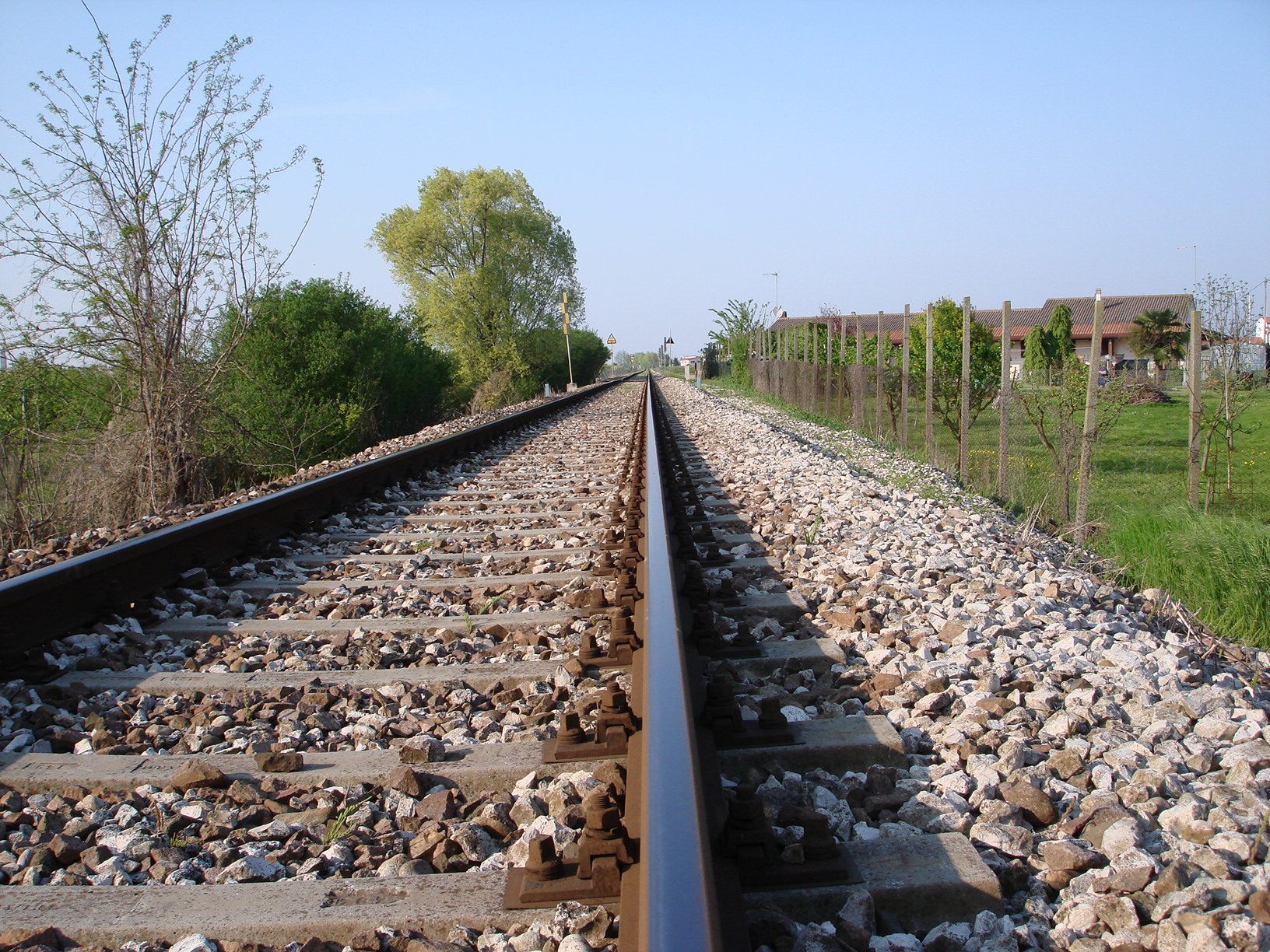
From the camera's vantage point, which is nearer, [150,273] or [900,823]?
[900,823]

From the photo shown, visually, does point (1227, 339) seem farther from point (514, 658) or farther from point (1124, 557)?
point (514, 658)

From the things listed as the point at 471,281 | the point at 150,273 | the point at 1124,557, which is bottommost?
the point at 1124,557

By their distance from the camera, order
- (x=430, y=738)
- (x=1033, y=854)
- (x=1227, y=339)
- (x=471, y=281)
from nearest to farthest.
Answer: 1. (x=1033, y=854)
2. (x=430, y=738)
3. (x=1227, y=339)
4. (x=471, y=281)

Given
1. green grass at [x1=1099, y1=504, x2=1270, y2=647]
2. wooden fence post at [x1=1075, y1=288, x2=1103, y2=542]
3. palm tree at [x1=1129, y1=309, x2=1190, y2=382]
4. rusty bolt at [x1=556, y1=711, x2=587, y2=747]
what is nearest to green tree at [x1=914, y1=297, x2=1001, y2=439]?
wooden fence post at [x1=1075, y1=288, x2=1103, y2=542]

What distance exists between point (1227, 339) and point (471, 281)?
34945 mm

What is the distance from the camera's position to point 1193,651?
299 cm

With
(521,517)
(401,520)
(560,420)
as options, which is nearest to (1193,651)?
(521,517)

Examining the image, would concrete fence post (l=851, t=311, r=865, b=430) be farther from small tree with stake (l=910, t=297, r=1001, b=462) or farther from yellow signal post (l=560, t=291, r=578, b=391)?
yellow signal post (l=560, t=291, r=578, b=391)

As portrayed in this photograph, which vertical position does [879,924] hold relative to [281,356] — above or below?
below

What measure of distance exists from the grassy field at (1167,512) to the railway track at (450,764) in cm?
237

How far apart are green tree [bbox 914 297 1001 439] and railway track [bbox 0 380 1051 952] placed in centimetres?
867

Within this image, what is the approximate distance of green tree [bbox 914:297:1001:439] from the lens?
12.0 metres

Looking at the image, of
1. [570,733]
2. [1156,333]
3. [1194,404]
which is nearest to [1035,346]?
[1156,333]

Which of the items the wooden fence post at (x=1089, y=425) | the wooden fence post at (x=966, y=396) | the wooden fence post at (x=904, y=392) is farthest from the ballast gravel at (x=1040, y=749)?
the wooden fence post at (x=904, y=392)
